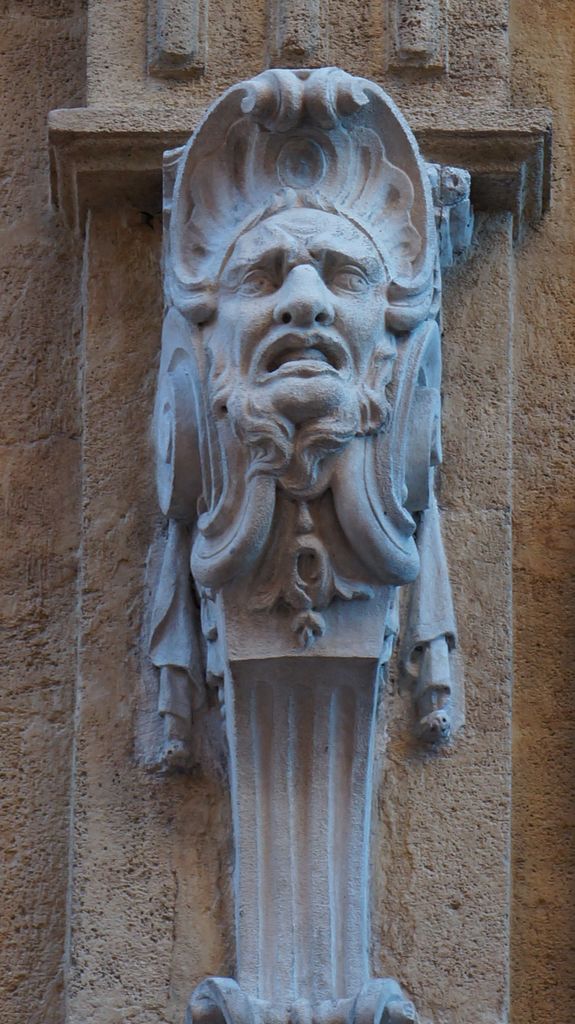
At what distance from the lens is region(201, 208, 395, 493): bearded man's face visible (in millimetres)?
3111

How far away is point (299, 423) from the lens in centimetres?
312

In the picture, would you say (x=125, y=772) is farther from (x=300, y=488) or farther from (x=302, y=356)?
(x=302, y=356)

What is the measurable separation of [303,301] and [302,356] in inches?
2.8

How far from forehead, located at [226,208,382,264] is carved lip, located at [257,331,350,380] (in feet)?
0.46

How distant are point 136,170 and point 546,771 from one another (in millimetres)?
1043

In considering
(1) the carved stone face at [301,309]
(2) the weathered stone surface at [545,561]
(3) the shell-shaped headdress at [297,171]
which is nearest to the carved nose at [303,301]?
(1) the carved stone face at [301,309]

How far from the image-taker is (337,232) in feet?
10.6

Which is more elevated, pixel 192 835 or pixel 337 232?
pixel 337 232

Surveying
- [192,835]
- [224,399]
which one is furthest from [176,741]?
[224,399]

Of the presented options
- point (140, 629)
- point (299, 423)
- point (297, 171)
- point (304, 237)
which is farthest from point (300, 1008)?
point (297, 171)

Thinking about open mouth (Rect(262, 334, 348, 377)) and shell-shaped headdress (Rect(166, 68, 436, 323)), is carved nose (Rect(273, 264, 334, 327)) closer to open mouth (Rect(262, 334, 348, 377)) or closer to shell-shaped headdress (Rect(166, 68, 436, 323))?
open mouth (Rect(262, 334, 348, 377))

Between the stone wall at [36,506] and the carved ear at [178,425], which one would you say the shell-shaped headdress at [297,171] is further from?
the stone wall at [36,506]

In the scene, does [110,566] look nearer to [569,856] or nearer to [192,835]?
[192,835]

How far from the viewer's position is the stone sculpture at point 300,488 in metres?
3.14
